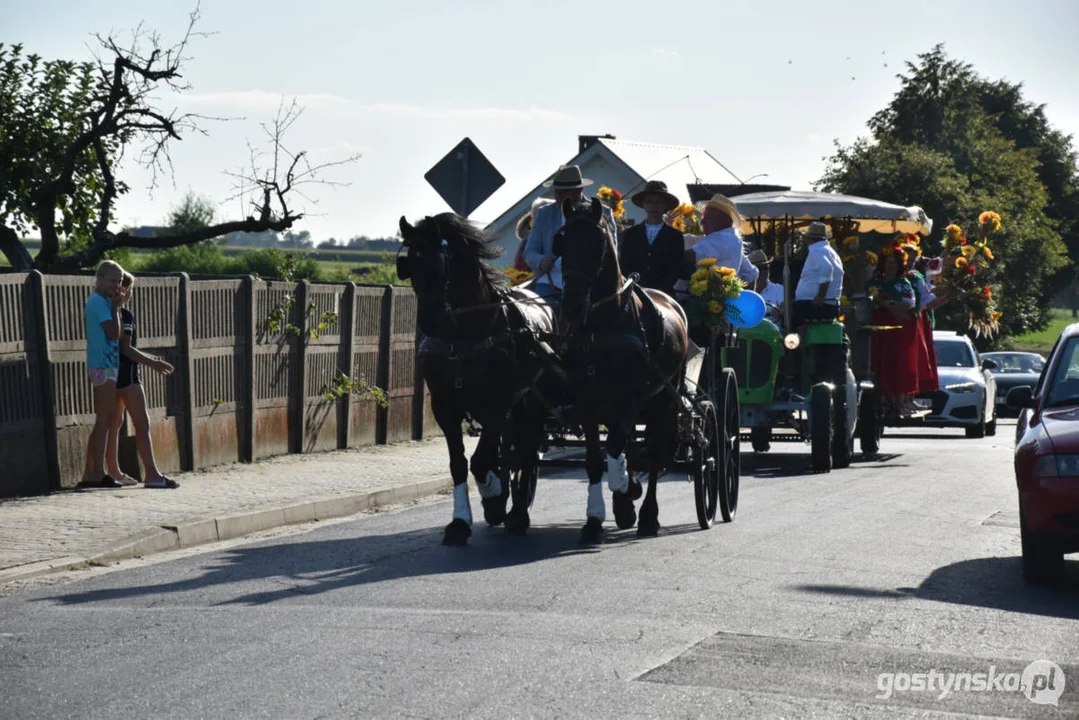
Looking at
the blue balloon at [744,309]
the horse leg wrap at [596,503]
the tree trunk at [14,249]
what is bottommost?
the horse leg wrap at [596,503]

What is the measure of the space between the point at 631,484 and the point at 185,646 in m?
5.08

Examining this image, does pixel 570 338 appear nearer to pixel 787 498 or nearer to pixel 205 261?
pixel 787 498

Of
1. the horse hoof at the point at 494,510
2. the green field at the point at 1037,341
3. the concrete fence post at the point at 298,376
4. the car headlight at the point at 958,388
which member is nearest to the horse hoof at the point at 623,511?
the horse hoof at the point at 494,510

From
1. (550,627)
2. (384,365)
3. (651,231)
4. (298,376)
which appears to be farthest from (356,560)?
(384,365)

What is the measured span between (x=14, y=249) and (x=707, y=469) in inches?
481

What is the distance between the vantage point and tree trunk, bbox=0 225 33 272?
2073 centimetres

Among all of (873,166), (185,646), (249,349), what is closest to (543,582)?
(185,646)

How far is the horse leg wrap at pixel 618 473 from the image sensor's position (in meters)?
11.0

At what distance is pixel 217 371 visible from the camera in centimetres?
1620

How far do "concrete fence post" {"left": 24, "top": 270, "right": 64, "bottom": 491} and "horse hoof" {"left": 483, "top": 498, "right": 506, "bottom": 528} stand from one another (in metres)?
3.98

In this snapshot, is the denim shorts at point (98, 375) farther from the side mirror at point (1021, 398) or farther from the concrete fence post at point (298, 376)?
the side mirror at point (1021, 398)

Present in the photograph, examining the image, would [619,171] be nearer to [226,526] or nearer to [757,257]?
[757,257]

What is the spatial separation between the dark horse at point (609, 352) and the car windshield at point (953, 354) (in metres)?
17.3

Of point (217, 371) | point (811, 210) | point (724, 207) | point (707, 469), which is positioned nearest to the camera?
point (707, 469)
